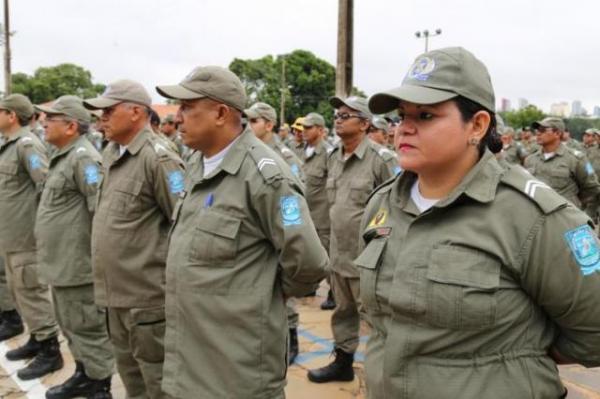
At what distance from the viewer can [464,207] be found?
172cm

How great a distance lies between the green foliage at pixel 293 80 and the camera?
159ft

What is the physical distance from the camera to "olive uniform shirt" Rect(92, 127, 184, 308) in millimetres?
3254

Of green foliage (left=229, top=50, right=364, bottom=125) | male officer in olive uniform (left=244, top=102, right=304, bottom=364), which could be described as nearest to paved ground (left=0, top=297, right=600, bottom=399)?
male officer in olive uniform (left=244, top=102, right=304, bottom=364)

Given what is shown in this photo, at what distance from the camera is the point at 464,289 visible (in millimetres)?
1622

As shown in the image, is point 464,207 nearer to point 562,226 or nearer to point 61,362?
point 562,226

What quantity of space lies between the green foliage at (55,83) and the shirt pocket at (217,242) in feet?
180

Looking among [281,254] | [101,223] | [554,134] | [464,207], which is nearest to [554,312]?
[464,207]

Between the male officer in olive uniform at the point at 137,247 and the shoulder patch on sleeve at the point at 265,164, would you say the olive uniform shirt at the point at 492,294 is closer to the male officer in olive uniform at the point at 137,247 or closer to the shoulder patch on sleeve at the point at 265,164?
the shoulder patch on sleeve at the point at 265,164

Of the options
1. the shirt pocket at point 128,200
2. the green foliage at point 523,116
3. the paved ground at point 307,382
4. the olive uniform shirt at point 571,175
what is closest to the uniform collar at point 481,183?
the shirt pocket at point 128,200

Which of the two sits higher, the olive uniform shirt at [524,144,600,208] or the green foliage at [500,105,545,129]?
the olive uniform shirt at [524,144,600,208]

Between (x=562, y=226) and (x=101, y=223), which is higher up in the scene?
(x=562, y=226)

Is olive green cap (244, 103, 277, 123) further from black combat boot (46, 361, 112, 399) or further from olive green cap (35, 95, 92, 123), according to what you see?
black combat boot (46, 361, 112, 399)

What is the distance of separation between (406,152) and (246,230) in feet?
3.47

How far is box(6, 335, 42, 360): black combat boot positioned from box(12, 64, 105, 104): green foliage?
5199 centimetres
